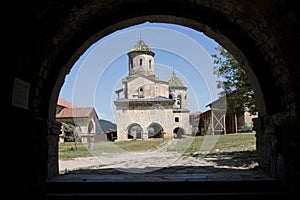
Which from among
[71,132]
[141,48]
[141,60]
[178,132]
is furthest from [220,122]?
[71,132]

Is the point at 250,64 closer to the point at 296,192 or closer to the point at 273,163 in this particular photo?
the point at 273,163

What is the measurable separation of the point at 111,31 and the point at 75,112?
30424mm

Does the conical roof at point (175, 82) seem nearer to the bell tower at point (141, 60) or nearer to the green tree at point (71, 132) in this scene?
the bell tower at point (141, 60)

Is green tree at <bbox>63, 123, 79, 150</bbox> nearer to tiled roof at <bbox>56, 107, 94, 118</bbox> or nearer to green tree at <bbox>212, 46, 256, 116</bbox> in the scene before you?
tiled roof at <bbox>56, 107, 94, 118</bbox>

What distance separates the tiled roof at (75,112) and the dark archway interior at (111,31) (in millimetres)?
28793

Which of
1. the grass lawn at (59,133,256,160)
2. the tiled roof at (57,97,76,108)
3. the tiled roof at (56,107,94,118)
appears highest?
the tiled roof at (57,97,76,108)

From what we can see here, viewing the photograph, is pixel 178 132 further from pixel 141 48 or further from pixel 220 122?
pixel 141 48

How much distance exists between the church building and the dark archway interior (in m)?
28.1

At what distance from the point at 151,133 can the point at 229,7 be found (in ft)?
118

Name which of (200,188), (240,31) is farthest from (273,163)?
(240,31)

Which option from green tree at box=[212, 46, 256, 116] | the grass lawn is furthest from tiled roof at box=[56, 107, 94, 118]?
green tree at box=[212, 46, 256, 116]

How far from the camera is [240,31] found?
4285 mm

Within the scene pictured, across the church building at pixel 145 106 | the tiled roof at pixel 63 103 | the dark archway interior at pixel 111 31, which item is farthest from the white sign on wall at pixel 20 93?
the tiled roof at pixel 63 103

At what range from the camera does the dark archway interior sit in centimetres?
298
